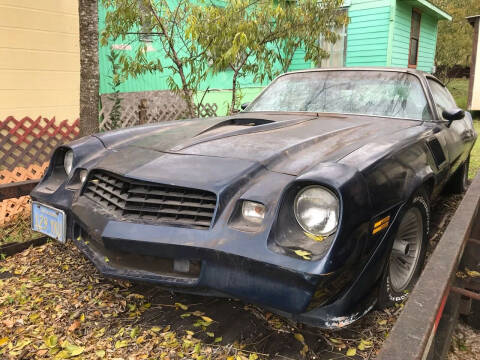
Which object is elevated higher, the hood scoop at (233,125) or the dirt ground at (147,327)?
the hood scoop at (233,125)

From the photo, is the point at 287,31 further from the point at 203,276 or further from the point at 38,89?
the point at 203,276

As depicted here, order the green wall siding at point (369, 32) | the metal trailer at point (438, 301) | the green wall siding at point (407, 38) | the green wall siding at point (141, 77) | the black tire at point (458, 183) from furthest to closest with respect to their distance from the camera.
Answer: the green wall siding at point (407, 38)
the green wall siding at point (369, 32)
the green wall siding at point (141, 77)
the black tire at point (458, 183)
the metal trailer at point (438, 301)

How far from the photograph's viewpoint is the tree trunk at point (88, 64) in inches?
176

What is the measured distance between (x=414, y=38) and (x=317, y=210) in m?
15.2

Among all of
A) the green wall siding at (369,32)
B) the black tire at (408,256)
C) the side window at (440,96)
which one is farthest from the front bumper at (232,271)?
the green wall siding at (369,32)

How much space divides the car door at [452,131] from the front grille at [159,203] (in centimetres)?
200

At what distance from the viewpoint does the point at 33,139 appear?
5344mm

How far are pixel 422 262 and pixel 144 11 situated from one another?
205 inches

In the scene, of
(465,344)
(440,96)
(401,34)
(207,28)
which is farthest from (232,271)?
(401,34)

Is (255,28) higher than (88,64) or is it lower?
higher

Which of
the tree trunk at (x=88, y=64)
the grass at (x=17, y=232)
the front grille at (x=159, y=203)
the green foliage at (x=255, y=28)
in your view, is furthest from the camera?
the green foliage at (x=255, y=28)

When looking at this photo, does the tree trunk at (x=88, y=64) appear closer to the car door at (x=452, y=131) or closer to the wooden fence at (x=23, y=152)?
the wooden fence at (x=23, y=152)

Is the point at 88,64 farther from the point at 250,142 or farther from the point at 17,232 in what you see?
the point at 250,142

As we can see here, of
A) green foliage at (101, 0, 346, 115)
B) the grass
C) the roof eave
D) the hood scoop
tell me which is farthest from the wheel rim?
the roof eave
